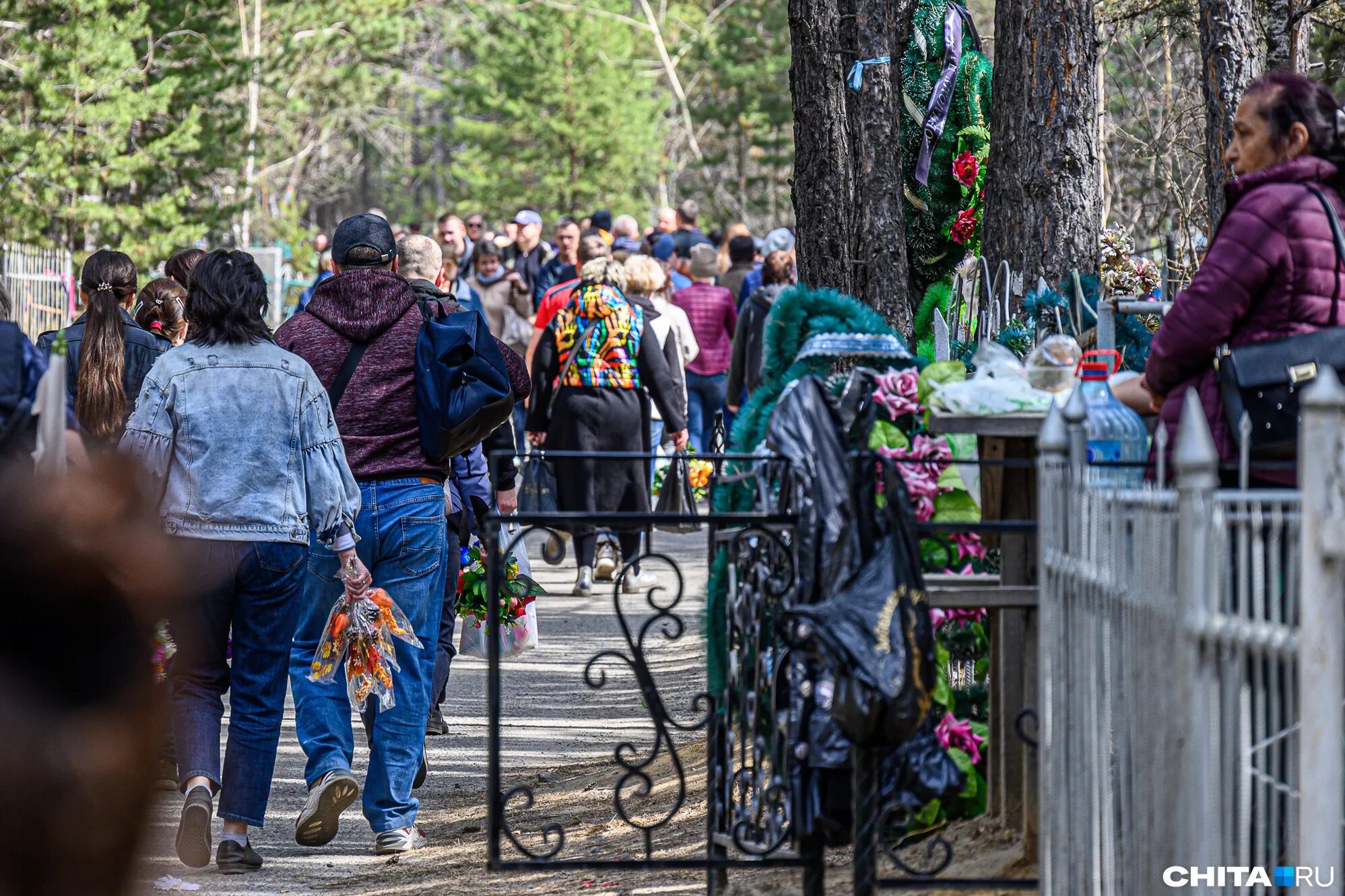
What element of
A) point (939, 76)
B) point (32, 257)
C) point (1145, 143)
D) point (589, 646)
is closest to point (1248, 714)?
point (939, 76)

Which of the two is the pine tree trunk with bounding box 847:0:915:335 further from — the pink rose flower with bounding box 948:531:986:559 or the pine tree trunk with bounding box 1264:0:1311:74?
the pine tree trunk with bounding box 1264:0:1311:74

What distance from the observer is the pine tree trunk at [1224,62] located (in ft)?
30.0

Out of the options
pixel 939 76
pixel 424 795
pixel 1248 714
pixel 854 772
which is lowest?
pixel 424 795

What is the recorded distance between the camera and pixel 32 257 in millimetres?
17953

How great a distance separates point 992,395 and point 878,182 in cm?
358

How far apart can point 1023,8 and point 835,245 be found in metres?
1.33

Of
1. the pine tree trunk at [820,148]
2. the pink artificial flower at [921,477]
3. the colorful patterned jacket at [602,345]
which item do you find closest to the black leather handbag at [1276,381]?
the pink artificial flower at [921,477]

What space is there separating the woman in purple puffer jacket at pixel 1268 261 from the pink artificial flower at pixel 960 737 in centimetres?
117

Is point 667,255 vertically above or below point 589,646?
above

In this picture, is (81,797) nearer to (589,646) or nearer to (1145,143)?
(589,646)

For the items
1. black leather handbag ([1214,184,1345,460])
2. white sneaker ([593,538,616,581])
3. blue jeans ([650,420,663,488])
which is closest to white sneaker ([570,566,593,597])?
white sneaker ([593,538,616,581])

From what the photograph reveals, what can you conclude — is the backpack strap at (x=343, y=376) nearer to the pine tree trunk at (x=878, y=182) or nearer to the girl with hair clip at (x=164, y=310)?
the girl with hair clip at (x=164, y=310)

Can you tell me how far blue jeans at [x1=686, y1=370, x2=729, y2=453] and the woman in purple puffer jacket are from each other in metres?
10.3

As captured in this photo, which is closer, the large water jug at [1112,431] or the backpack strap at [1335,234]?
the backpack strap at [1335,234]
